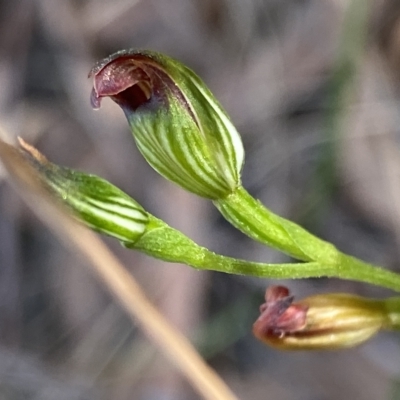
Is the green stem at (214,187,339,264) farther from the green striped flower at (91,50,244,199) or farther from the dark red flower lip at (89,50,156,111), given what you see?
the dark red flower lip at (89,50,156,111)

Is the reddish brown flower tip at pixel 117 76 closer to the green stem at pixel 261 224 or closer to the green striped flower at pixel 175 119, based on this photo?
the green striped flower at pixel 175 119

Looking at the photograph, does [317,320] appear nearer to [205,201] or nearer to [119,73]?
[119,73]

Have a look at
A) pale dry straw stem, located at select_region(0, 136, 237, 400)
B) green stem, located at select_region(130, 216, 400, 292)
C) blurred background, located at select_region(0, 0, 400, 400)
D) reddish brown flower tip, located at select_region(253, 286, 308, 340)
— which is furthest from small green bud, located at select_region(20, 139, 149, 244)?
blurred background, located at select_region(0, 0, 400, 400)

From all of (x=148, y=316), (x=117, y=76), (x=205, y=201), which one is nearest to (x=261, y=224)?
(x=117, y=76)

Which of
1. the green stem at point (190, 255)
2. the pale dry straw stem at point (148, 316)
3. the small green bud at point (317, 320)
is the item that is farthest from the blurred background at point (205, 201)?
the green stem at point (190, 255)

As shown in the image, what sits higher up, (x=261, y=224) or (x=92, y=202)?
(x=92, y=202)

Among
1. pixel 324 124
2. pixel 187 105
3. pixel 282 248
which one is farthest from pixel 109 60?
pixel 324 124
